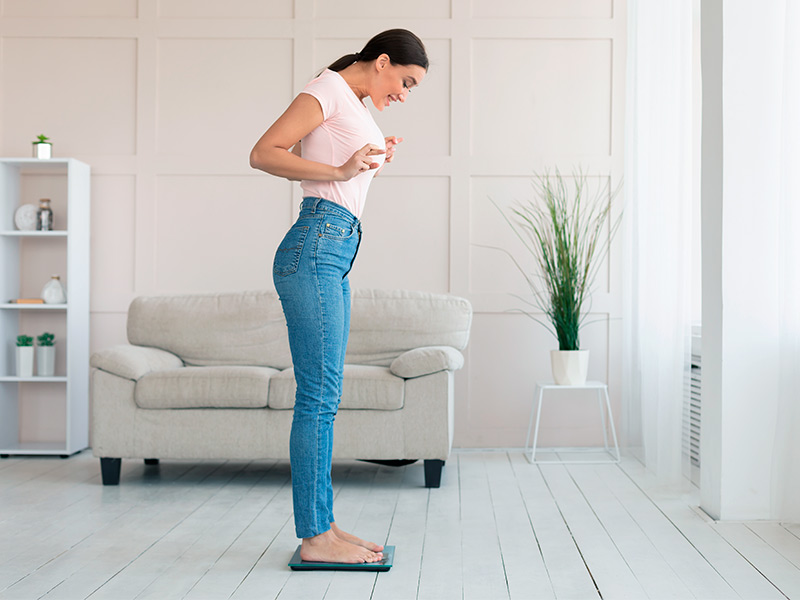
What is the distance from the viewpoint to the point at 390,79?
6.99 ft

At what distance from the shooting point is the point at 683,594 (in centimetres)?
197

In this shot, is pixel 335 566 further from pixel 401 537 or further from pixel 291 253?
pixel 291 253

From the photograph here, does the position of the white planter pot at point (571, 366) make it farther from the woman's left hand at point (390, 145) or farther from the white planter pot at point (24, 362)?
the white planter pot at point (24, 362)

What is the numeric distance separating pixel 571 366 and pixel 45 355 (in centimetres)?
266

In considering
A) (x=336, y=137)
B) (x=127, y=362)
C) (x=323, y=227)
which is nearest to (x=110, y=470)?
(x=127, y=362)

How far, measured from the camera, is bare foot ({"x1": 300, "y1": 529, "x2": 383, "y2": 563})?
7.01 feet

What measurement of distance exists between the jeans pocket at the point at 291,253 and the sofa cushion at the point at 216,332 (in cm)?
188

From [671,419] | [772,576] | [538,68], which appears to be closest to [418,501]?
[671,419]

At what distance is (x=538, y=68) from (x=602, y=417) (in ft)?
6.16

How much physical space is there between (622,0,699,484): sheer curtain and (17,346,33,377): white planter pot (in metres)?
3.02

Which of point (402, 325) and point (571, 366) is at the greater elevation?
point (402, 325)

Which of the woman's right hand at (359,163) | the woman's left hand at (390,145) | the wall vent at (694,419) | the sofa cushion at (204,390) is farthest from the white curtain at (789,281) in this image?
the sofa cushion at (204,390)

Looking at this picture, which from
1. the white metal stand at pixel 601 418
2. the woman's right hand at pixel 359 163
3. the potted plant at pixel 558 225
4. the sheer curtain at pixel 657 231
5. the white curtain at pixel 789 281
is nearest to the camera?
the woman's right hand at pixel 359 163

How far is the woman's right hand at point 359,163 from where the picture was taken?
196cm
